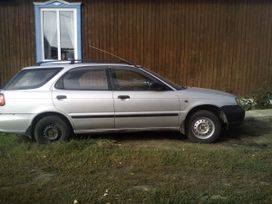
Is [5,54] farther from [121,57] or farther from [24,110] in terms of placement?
[24,110]

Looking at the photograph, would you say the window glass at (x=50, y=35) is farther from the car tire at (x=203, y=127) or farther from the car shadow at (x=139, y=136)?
the car tire at (x=203, y=127)

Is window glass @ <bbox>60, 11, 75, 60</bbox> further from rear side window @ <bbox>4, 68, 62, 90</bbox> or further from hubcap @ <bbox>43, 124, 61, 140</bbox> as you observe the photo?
hubcap @ <bbox>43, 124, 61, 140</bbox>

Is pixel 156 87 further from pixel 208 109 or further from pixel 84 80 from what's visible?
pixel 84 80

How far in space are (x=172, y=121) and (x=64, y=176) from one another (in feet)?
8.41

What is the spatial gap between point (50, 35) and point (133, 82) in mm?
5613

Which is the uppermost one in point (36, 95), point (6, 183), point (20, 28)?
point (20, 28)

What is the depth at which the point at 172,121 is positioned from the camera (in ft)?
26.5

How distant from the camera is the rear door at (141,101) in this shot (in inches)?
313

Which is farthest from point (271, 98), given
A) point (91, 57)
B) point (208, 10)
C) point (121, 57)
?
point (91, 57)

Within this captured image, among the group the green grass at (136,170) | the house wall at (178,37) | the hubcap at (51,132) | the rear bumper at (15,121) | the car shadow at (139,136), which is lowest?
the green grass at (136,170)

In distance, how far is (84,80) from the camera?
8.06 metres

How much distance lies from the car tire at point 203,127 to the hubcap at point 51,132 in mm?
2346

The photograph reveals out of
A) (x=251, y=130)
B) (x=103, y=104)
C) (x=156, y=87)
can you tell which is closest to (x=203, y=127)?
(x=156, y=87)

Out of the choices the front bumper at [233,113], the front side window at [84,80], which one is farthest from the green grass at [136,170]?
the front side window at [84,80]
